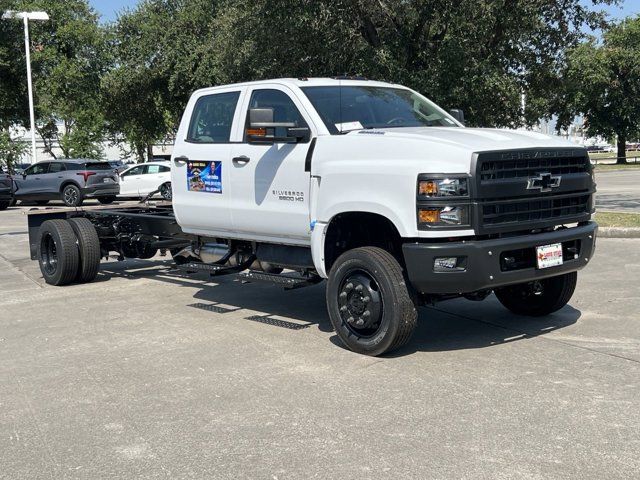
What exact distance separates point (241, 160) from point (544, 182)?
2792mm

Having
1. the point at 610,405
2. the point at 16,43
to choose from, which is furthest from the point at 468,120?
the point at 16,43

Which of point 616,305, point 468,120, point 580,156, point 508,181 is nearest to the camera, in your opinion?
point 508,181

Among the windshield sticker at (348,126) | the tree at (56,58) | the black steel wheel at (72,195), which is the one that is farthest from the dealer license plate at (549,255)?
the tree at (56,58)

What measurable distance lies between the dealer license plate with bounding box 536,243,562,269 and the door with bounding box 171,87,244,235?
300cm

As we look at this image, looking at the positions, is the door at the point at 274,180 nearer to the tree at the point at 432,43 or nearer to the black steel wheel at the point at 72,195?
the tree at the point at 432,43

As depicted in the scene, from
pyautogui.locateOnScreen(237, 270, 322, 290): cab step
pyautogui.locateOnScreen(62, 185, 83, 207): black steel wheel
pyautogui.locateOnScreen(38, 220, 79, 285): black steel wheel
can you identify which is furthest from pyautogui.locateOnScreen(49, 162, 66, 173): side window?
pyautogui.locateOnScreen(237, 270, 322, 290): cab step

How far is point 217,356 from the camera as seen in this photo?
6219 millimetres

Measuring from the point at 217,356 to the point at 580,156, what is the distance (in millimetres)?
3277

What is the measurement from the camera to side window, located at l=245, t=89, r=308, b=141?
22.5 feet

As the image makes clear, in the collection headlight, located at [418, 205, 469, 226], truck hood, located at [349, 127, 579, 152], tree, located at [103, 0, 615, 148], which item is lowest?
headlight, located at [418, 205, 469, 226]

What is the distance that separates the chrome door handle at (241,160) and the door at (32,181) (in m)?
22.3

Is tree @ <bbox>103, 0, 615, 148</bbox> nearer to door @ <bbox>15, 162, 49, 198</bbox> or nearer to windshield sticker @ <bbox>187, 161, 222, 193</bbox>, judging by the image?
door @ <bbox>15, 162, 49, 198</bbox>

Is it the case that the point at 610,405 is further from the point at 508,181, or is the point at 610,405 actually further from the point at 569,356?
the point at 508,181

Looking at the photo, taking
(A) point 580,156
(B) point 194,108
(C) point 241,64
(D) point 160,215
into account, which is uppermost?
(C) point 241,64
